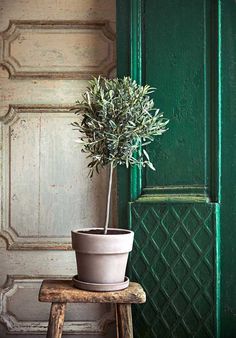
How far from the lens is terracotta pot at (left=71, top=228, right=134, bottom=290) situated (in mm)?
2420

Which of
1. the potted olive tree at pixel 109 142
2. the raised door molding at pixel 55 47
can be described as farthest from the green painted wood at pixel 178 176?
the potted olive tree at pixel 109 142

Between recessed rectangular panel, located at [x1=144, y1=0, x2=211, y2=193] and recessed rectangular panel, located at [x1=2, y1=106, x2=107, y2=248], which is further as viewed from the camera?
recessed rectangular panel, located at [x1=2, y1=106, x2=107, y2=248]

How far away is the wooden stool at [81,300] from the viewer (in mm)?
2393

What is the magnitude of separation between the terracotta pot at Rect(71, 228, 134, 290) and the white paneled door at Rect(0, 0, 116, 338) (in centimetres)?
56

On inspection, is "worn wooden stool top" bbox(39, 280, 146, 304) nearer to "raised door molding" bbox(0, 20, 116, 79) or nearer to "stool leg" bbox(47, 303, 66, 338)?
"stool leg" bbox(47, 303, 66, 338)

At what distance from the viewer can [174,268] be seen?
9.53ft

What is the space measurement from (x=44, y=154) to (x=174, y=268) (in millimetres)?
935

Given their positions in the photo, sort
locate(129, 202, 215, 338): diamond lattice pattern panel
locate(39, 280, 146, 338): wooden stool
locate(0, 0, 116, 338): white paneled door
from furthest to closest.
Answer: locate(0, 0, 116, 338): white paneled door
locate(129, 202, 215, 338): diamond lattice pattern panel
locate(39, 280, 146, 338): wooden stool

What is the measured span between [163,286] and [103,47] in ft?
4.39

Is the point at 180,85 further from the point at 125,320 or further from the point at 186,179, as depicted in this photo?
the point at 125,320

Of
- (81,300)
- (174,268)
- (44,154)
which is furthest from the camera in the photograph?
(44,154)

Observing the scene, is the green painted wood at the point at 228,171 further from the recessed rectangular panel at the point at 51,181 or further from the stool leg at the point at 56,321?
the stool leg at the point at 56,321

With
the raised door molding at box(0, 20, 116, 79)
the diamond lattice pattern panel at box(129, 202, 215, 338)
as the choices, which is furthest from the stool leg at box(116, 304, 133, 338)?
the raised door molding at box(0, 20, 116, 79)

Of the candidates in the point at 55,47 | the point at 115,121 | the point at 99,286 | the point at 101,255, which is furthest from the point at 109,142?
the point at 55,47
